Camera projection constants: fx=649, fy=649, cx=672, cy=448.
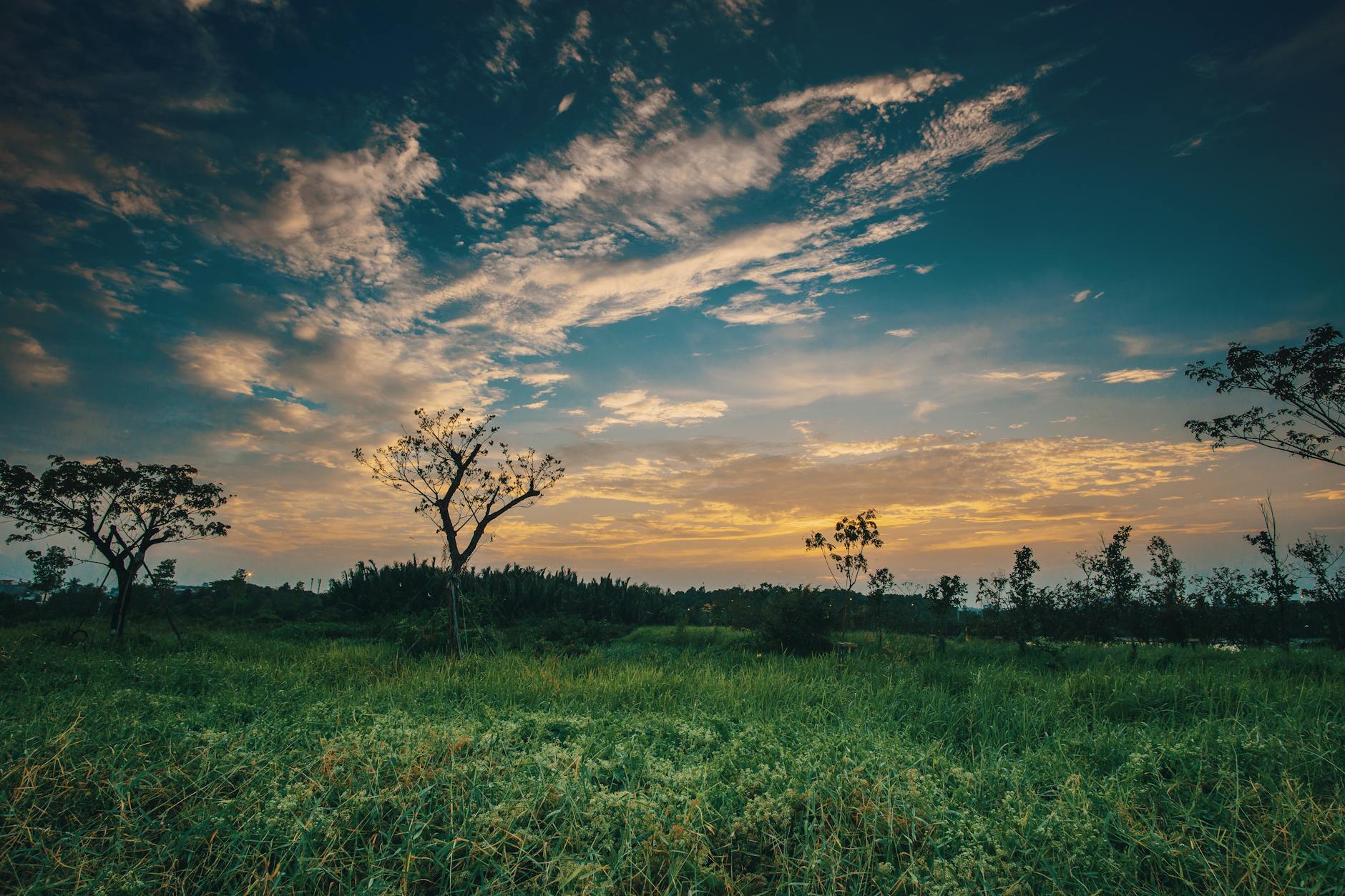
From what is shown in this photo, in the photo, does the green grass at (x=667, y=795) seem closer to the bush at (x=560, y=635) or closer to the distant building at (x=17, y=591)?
the bush at (x=560, y=635)

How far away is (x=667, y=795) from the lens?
3961 mm

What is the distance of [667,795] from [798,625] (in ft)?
33.8

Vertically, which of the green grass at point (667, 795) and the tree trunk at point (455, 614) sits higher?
the tree trunk at point (455, 614)

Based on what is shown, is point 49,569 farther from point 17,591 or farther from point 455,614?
point 455,614

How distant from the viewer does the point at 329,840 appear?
11.9 ft

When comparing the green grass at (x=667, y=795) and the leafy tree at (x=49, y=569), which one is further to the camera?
the leafy tree at (x=49, y=569)

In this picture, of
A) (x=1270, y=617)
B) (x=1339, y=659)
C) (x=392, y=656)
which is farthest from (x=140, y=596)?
(x=1270, y=617)

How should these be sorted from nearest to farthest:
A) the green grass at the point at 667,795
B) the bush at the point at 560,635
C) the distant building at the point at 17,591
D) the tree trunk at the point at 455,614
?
the green grass at the point at 667,795 → the tree trunk at the point at 455,614 → the bush at the point at 560,635 → the distant building at the point at 17,591

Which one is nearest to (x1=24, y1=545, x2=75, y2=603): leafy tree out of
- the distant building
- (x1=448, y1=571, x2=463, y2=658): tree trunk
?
the distant building

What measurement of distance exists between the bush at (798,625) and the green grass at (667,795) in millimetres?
6619

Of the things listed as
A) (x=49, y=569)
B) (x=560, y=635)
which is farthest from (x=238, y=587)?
(x=560, y=635)

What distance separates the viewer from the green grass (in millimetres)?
3477

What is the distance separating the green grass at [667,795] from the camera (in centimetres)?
348

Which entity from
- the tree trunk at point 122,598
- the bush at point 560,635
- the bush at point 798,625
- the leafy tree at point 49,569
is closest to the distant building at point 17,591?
the leafy tree at point 49,569
